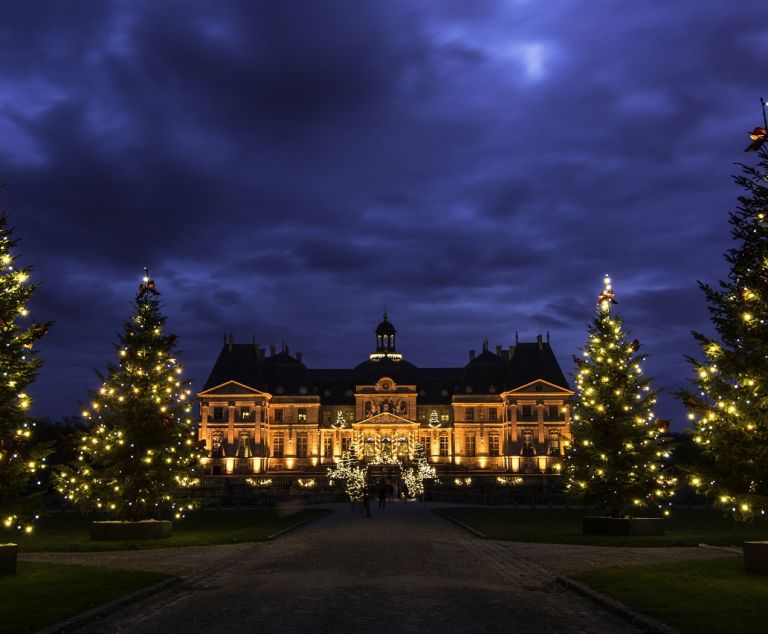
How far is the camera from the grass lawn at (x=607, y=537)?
26.3 metres

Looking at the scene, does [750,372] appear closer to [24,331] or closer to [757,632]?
[757,632]

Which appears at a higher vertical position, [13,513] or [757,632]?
[13,513]

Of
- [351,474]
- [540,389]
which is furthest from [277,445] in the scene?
[351,474]

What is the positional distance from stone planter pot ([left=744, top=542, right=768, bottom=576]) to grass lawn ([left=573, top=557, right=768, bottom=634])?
27 cm

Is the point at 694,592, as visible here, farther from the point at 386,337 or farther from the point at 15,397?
the point at 386,337

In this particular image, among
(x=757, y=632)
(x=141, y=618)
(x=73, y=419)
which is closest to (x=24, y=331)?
(x=141, y=618)

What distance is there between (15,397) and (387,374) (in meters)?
90.7

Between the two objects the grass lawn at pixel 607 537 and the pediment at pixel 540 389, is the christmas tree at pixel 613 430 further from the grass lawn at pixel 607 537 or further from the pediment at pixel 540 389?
the pediment at pixel 540 389

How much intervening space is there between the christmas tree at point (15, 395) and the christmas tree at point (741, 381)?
1573 cm

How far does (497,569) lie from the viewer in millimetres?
19656

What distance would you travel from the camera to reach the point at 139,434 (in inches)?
1175

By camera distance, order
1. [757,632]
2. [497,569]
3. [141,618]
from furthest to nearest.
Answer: [497,569], [141,618], [757,632]

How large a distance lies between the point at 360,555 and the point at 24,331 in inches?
425

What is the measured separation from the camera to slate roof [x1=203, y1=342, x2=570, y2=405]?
110 m
